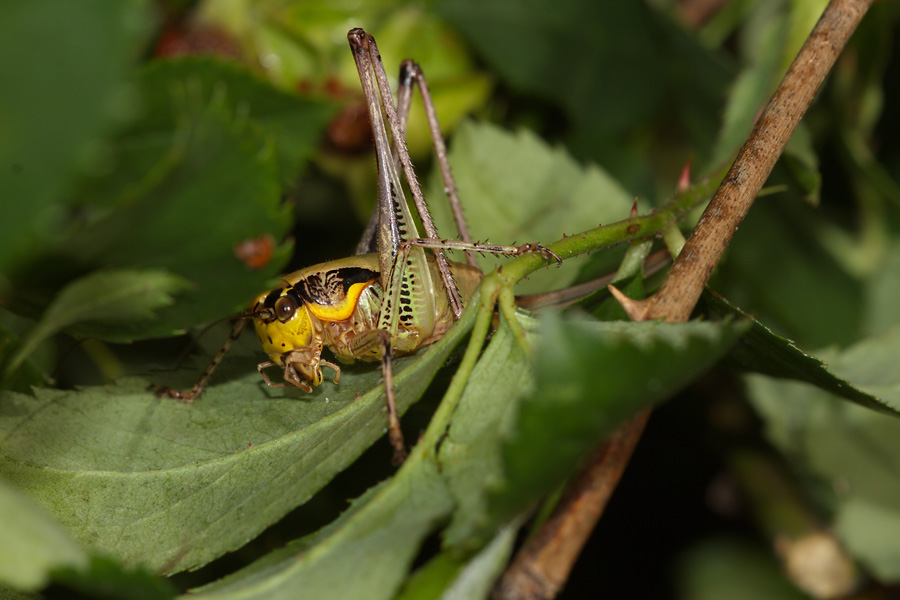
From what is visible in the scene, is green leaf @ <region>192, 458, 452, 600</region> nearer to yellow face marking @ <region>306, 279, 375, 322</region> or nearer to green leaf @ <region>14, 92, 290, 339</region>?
green leaf @ <region>14, 92, 290, 339</region>

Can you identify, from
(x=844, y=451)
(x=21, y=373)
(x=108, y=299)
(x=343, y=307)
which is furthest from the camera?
(x=844, y=451)

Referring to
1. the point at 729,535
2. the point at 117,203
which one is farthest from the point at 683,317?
the point at 729,535

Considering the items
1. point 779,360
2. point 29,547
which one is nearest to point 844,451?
point 779,360

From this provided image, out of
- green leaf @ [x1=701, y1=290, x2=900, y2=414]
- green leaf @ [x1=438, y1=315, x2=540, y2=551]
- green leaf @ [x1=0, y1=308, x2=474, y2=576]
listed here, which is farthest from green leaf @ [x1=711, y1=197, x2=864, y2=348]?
green leaf @ [x1=0, y1=308, x2=474, y2=576]

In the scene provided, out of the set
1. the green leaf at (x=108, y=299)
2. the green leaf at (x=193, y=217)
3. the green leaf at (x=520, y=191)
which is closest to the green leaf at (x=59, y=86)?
the green leaf at (x=193, y=217)

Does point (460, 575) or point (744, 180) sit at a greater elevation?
point (744, 180)

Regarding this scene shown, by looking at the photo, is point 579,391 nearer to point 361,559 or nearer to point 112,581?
point 361,559

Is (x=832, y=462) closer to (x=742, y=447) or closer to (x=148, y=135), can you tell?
(x=742, y=447)
